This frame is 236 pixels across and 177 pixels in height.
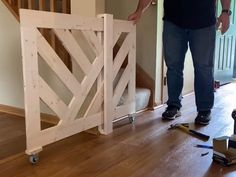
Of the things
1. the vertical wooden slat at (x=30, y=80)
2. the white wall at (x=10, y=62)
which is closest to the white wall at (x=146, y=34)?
the white wall at (x=10, y=62)

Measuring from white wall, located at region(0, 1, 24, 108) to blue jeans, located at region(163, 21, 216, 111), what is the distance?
3.87ft

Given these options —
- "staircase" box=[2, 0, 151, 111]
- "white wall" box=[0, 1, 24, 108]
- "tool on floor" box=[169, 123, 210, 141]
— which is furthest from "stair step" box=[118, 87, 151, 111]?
"white wall" box=[0, 1, 24, 108]

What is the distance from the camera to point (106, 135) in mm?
1906

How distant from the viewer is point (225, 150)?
1.47 meters

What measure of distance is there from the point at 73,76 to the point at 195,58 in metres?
0.91

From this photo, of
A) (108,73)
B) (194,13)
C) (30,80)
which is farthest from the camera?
(194,13)

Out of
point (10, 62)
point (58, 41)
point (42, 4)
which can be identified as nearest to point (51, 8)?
point (42, 4)

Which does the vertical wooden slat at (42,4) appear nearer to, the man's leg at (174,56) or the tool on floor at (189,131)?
the man's leg at (174,56)

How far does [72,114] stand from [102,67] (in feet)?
1.17

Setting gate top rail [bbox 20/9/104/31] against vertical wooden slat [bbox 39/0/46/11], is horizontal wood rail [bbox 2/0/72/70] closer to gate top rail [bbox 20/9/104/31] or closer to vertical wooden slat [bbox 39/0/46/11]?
vertical wooden slat [bbox 39/0/46/11]

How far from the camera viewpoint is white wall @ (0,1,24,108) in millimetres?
2465

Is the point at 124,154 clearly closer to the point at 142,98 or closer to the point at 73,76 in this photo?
the point at 73,76

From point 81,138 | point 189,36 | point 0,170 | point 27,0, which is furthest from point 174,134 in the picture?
point 27,0

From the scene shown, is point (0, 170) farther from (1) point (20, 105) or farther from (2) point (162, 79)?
(2) point (162, 79)
